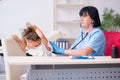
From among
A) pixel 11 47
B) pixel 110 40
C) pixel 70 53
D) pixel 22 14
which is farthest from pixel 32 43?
pixel 22 14

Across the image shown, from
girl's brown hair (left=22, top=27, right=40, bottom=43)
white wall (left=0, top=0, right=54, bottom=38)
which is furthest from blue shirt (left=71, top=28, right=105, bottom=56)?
white wall (left=0, top=0, right=54, bottom=38)

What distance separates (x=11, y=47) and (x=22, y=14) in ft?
7.86

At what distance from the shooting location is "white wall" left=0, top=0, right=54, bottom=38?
4.39 m

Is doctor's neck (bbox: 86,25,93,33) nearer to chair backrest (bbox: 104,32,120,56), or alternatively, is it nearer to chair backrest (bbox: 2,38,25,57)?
chair backrest (bbox: 104,32,120,56)

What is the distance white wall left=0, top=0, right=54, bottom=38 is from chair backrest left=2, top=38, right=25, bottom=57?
7.23 ft

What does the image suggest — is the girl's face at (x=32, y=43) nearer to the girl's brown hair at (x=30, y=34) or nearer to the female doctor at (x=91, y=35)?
the girl's brown hair at (x=30, y=34)

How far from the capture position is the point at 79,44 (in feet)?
7.51

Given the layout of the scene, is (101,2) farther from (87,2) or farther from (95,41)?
(95,41)

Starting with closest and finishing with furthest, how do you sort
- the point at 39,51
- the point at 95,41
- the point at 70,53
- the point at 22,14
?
the point at 70,53 → the point at 95,41 → the point at 39,51 → the point at 22,14

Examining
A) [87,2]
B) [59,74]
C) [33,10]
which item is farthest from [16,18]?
[59,74]

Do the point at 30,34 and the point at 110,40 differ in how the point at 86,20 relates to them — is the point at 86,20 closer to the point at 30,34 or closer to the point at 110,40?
the point at 110,40

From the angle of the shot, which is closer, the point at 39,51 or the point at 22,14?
the point at 39,51

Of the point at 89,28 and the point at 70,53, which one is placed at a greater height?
the point at 89,28

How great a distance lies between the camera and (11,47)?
2.12 meters
